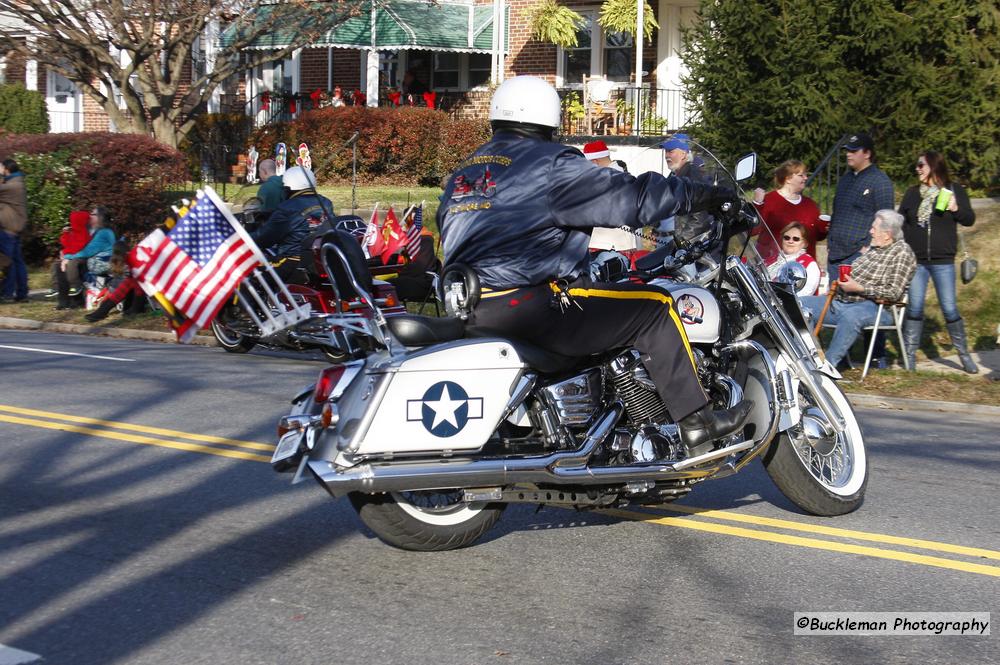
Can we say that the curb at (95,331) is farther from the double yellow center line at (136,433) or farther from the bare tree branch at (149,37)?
the bare tree branch at (149,37)

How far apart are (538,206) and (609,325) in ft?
2.08

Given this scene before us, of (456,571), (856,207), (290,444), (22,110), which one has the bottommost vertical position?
(456,571)

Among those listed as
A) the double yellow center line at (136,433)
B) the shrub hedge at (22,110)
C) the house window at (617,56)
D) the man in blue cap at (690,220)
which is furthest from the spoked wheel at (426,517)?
the shrub hedge at (22,110)

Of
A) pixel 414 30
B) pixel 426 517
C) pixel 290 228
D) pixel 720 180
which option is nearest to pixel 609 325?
pixel 720 180

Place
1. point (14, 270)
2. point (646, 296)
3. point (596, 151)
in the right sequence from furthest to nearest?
point (14, 270) → point (596, 151) → point (646, 296)

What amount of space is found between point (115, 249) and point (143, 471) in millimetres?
11071

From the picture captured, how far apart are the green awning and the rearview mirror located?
76.5 feet

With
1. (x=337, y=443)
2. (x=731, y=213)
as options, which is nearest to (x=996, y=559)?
(x=731, y=213)

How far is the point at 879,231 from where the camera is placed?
10938 millimetres

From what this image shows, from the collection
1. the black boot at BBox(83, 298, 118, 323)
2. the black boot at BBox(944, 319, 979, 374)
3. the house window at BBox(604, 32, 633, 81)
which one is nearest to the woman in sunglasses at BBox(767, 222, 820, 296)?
the black boot at BBox(944, 319, 979, 374)

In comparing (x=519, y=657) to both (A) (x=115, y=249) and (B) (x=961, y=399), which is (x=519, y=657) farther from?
(A) (x=115, y=249)

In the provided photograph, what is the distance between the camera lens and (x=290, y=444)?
5.25 meters

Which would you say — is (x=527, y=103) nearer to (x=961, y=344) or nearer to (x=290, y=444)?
(x=290, y=444)

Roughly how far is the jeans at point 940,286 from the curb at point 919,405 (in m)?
1.36
